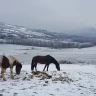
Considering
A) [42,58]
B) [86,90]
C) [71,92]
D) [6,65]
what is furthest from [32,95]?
[42,58]

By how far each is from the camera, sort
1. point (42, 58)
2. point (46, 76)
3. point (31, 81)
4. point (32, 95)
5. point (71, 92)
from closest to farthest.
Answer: point (32, 95) < point (71, 92) < point (31, 81) < point (46, 76) < point (42, 58)

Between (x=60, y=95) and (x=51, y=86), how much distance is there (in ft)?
5.51

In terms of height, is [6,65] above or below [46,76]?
above

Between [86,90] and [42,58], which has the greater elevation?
[42,58]

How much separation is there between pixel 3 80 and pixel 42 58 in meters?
6.81

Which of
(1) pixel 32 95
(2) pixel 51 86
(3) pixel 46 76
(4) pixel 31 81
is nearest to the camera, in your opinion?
(1) pixel 32 95

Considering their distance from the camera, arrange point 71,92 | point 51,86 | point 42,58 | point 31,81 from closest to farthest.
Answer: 1. point 71,92
2. point 51,86
3. point 31,81
4. point 42,58

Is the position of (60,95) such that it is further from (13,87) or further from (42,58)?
(42,58)

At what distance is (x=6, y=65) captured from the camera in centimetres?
1220

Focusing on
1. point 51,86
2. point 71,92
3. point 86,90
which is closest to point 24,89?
point 51,86

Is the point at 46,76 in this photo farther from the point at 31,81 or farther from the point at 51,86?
the point at 51,86

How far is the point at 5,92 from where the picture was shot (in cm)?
930

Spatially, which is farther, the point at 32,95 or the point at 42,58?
the point at 42,58

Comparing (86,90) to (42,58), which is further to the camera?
(42,58)
